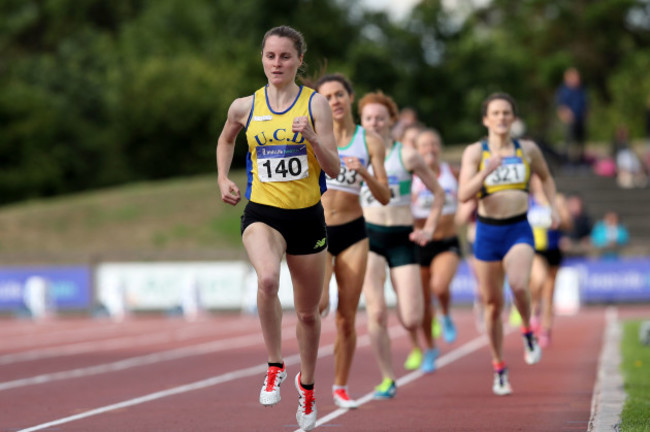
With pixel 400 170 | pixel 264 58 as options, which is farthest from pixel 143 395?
pixel 264 58

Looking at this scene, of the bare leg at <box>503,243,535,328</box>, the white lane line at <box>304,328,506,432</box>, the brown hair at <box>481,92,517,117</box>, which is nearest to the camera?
the white lane line at <box>304,328,506,432</box>

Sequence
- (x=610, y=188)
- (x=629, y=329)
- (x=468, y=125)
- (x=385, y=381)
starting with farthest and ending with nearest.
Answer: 1. (x=468, y=125)
2. (x=610, y=188)
3. (x=629, y=329)
4. (x=385, y=381)

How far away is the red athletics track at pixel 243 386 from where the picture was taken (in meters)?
9.61

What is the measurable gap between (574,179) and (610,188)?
101 centimetres

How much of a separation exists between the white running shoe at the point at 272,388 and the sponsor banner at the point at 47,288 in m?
22.3

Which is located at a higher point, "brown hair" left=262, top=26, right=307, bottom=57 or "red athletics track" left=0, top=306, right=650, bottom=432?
Result: "brown hair" left=262, top=26, right=307, bottom=57

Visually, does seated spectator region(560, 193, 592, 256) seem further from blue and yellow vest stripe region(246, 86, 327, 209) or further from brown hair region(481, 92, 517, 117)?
blue and yellow vest stripe region(246, 86, 327, 209)

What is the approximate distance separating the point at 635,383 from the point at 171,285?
745 inches

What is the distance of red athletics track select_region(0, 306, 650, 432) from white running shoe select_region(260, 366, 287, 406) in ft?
3.29

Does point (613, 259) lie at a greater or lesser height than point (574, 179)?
lesser

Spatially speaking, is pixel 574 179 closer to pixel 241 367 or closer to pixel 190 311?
pixel 190 311

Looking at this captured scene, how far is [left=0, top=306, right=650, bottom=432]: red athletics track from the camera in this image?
9.61 metres

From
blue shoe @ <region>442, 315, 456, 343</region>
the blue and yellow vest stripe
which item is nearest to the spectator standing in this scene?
blue shoe @ <region>442, 315, 456, 343</region>

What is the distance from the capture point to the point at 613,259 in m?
27.9
